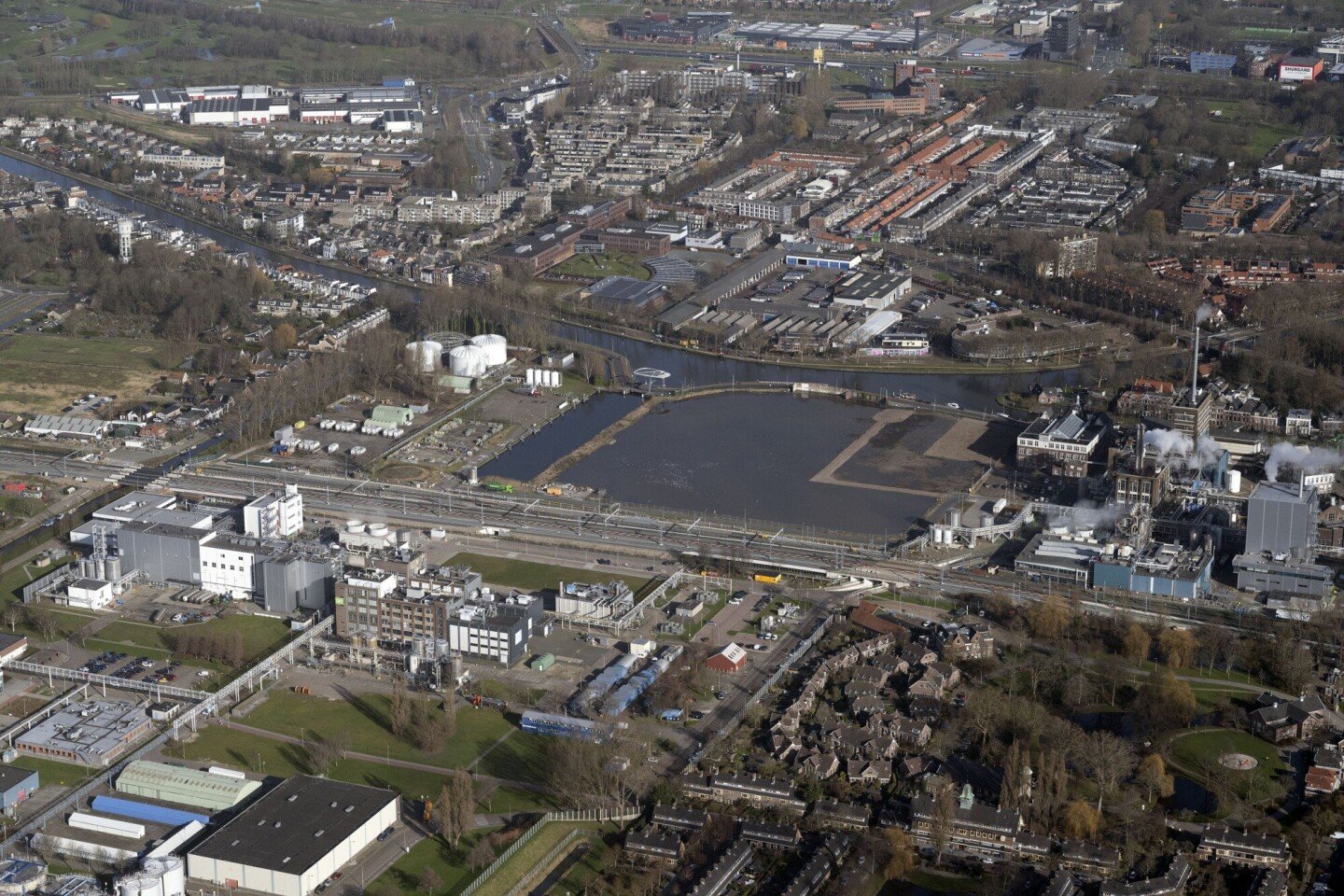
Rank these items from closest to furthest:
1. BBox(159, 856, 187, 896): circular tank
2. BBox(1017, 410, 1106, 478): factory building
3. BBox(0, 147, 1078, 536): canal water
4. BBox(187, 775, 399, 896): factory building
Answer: BBox(159, 856, 187, 896): circular tank, BBox(187, 775, 399, 896): factory building, BBox(0, 147, 1078, 536): canal water, BBox(1017, 410, 1106, 478): factory building

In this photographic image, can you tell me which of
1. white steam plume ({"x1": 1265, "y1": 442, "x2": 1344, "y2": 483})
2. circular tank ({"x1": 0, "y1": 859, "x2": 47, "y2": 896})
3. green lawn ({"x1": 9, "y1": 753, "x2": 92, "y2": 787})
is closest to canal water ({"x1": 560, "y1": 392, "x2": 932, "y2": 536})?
white steam plume ({"x1": 1265, "y1": 442, "x2": 1344, "y2": 483})

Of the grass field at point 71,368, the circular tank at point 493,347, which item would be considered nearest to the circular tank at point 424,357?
the circular tank at point 493,347

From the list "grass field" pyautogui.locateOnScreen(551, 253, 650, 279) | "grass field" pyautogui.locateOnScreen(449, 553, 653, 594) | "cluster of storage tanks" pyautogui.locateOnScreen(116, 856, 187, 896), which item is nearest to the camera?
"cluster of storage tanks" pyautogui.locateOnScreen(116, 856, 187, 896)

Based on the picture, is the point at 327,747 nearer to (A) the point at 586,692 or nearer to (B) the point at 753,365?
(A) the point at 586,692

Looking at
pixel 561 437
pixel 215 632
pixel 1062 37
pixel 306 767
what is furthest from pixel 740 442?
pixel 1062 37

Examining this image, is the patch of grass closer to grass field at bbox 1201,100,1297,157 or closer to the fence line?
the fence line

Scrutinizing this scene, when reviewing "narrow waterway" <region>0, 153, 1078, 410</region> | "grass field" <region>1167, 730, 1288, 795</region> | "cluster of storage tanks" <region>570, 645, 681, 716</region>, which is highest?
"narrow waterway" <region>0, 153, 1078, 410</region>

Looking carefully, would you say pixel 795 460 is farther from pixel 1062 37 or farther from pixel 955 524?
pixel 1062 37
